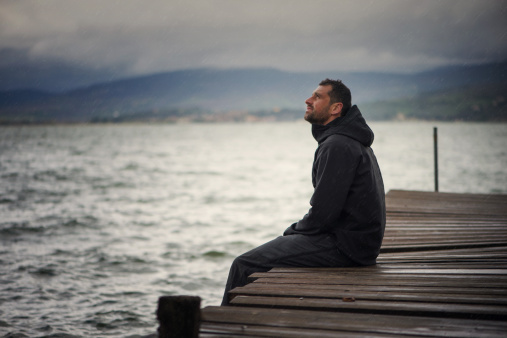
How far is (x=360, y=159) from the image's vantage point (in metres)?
4.00

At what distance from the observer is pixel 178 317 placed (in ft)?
8.04

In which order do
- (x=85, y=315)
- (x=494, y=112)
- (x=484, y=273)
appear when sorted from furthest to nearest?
(x=494, y=112) → (x=85, y=315) → (x=484, y=273)

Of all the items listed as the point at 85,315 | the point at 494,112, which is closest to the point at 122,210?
the point at 85,315

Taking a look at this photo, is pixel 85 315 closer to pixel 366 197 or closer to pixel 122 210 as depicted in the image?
pixel 366 197

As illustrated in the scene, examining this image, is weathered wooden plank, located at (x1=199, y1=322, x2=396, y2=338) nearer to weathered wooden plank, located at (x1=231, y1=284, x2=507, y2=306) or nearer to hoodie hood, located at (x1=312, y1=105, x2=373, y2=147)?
weathered wooden plank, located at (x1=231, y1=284, x2=507, y2=306)

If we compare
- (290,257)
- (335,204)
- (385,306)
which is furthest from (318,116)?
(385,306)

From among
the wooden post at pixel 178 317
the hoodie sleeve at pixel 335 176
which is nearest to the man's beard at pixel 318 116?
the hoodie sleeve at pixel 335 176

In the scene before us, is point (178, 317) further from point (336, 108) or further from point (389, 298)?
point (336, 108)

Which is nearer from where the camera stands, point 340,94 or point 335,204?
point 335,204

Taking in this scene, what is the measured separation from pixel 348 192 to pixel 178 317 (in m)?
2.02

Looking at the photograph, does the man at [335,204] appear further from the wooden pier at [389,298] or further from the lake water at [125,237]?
the lake water at [125,237]

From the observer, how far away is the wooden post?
7.95ft

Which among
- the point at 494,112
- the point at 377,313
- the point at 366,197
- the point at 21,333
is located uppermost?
the point at 494,112

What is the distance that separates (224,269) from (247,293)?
7.41 meters
